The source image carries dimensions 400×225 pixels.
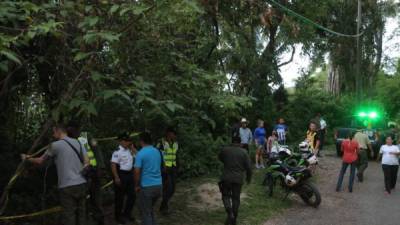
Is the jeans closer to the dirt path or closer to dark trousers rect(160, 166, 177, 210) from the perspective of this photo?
the dirt path

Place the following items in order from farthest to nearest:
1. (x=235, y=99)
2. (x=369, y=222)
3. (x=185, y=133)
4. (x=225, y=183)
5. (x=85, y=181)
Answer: (x=185, y=133) < (x=369, y=222) < (x=225, y=183) < (x=235, y=99) < (x=85, y=181)

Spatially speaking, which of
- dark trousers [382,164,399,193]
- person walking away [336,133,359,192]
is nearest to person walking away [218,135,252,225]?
person walking away [336,133,359,192]

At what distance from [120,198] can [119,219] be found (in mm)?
393

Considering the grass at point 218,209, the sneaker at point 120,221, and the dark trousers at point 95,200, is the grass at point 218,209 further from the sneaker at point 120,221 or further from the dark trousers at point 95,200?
the dark trousers at point 95,200

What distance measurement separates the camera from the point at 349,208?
1156 cm

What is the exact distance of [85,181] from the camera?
7012 millimetres

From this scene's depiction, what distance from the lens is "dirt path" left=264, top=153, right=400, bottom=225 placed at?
1034 cm

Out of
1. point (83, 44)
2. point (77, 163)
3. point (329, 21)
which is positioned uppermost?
point (329, 21)

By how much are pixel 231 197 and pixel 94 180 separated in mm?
2615

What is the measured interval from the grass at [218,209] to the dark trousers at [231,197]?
46 cm

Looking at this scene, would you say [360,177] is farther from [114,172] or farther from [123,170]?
[114,172]

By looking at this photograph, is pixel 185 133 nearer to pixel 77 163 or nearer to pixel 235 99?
pixel 235 99

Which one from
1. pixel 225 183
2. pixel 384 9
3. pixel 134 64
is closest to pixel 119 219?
pixel 225 183

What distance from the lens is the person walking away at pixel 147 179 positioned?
762 centimetres
